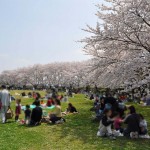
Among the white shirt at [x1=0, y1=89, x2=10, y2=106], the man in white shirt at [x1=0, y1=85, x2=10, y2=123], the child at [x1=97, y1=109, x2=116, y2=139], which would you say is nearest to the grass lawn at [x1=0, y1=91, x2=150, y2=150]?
the child at [x1=97, y1=109, x2=116, y2=139]

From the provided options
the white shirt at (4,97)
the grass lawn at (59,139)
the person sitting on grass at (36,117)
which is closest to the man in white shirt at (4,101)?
the white shirt at (4,97)

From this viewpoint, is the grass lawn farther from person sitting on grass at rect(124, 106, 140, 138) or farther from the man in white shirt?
the man in white shirt

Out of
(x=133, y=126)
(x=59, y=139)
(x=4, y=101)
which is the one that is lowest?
(x=59, y=139)

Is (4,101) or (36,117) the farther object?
(4,101)

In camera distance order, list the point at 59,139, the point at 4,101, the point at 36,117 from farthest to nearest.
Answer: the point at 4,101
the point at 36,117
the point at 59,139

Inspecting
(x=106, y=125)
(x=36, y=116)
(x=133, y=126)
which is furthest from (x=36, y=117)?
(x=133, y=126)

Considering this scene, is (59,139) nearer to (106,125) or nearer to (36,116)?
(106,125)

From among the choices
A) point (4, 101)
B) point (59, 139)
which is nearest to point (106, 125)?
point (59, 139)

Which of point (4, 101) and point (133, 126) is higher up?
point (4, 101)

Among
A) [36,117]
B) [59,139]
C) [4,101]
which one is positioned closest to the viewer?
[59,139]

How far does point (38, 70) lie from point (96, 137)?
12462cm

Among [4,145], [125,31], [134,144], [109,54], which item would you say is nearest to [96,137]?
[134,144]

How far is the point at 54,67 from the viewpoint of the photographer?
128875 mm

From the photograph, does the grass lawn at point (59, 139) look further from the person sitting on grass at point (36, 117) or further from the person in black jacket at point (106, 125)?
the person sitting on grass at point (36, 117)
